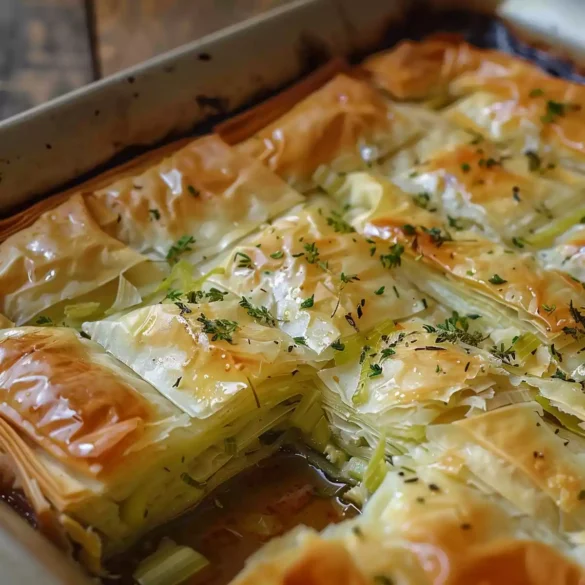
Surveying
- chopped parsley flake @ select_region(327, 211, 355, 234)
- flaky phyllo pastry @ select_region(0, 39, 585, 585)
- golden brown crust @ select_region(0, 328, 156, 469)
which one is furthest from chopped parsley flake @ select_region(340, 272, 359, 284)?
golden brown crust @ select_region(0, 328, 156, 469)

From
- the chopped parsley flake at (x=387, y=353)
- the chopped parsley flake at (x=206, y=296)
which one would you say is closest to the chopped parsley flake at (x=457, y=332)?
the chopped parsley flake at (x=387, y=353)

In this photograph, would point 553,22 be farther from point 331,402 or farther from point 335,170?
point 331,402

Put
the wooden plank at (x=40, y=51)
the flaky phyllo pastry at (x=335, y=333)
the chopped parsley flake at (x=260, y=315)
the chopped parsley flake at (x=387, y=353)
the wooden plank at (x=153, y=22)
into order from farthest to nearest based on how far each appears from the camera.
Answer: the wooden plank at (x=153, y=22) < the wooden plank at (x=40, y=51) < the chopped parsley flake at (x=260, y=315) < the chopped parsley flake at (x=387, y=353) < the flaky phyllo pastry at (x=335, y=333)

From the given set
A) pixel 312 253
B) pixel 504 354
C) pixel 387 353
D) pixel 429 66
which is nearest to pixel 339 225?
pixel 312 253

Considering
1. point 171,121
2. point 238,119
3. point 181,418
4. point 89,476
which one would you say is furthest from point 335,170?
point 89,476

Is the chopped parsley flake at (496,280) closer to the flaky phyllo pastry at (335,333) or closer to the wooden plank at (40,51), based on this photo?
the flaky phyllo pastry at (335,333)

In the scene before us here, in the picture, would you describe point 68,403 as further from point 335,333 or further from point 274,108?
point 274,108

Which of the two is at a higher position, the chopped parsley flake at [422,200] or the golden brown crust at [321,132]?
the golden brown crust at [321,132]

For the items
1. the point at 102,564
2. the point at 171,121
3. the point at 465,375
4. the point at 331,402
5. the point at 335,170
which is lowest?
the point at 102,564
